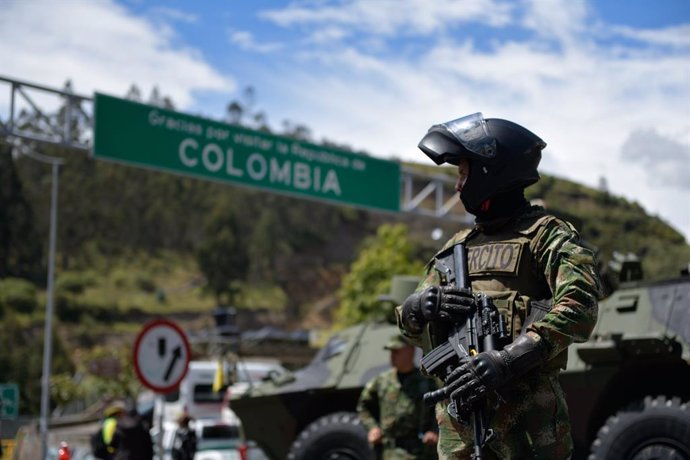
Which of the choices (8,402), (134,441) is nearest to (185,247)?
(8,402)

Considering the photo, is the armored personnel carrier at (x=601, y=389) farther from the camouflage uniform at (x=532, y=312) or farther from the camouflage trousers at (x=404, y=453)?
the camouflage uniform at (x=532, y=312)

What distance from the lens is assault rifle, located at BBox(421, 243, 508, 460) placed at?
13.5 ft

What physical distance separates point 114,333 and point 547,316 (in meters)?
74.3

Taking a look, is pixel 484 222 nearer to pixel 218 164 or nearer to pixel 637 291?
pixel 637 291

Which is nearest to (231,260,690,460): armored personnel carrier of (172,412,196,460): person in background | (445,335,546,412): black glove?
(172,412,196,460): person in background

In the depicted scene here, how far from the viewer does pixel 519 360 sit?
159 inches

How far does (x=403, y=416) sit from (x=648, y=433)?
167cm

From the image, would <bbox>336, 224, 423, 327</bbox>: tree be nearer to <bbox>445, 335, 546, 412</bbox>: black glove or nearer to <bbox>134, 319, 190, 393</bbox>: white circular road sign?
<bbox>134, 319, 190, 393</bbox>: white circular road sign

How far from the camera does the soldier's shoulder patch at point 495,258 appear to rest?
4.42m

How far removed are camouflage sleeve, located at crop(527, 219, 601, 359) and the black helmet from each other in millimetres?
267

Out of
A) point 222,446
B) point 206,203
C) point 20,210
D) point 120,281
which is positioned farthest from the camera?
point 206,203

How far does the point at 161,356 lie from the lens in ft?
35.2

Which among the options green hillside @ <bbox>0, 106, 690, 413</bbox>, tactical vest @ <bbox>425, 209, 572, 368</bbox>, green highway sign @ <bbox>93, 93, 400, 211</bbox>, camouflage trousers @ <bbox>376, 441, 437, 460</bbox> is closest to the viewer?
tactical vest @ <bbox>425, 209, 572, 368</bbox>

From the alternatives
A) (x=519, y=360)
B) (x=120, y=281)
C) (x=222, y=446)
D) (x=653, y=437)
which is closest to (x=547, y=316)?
(x=519, y=360)
